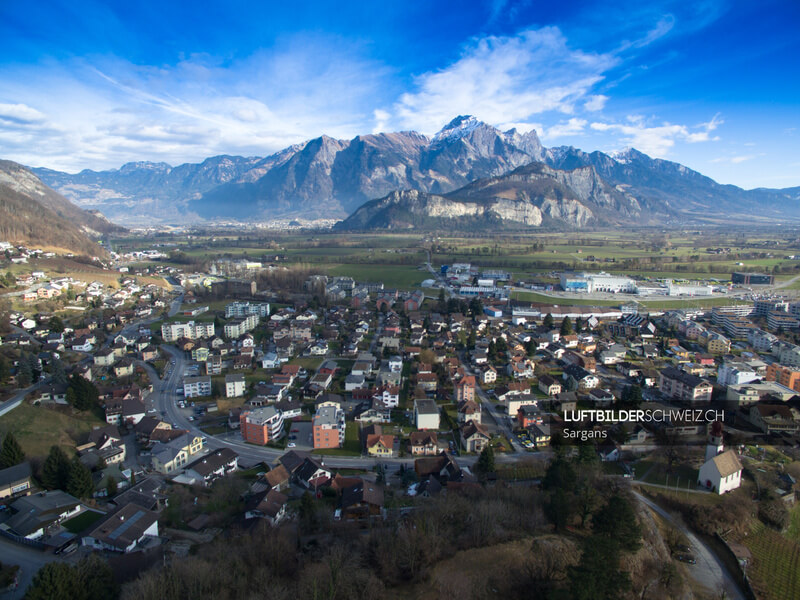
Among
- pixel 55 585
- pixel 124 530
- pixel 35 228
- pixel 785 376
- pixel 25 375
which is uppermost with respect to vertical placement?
pixel 35 228

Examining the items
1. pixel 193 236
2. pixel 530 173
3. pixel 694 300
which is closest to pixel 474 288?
pixel 694 300

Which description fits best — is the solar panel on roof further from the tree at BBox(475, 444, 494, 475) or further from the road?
the road

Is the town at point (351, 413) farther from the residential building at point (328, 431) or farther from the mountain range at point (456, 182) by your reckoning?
the mountain range at point (456, 182)

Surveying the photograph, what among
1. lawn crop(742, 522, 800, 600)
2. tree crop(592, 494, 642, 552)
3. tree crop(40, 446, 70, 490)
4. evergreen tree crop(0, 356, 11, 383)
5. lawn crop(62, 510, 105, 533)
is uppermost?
evergreen tree crop(0, 356, 11, 383)

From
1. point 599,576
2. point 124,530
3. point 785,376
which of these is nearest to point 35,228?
point 124,530

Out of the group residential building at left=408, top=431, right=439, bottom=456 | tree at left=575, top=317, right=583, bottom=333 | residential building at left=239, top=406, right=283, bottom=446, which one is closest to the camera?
residential building at left=408, top=431, right=439, bottom=456

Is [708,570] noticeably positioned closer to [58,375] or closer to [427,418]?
[427,418]

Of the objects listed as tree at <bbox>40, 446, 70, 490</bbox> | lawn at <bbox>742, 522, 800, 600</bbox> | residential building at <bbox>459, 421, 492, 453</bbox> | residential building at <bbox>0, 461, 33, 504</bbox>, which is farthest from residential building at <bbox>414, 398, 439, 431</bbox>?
residential building at <bbox>0, 461, 33, 504</bbox>
